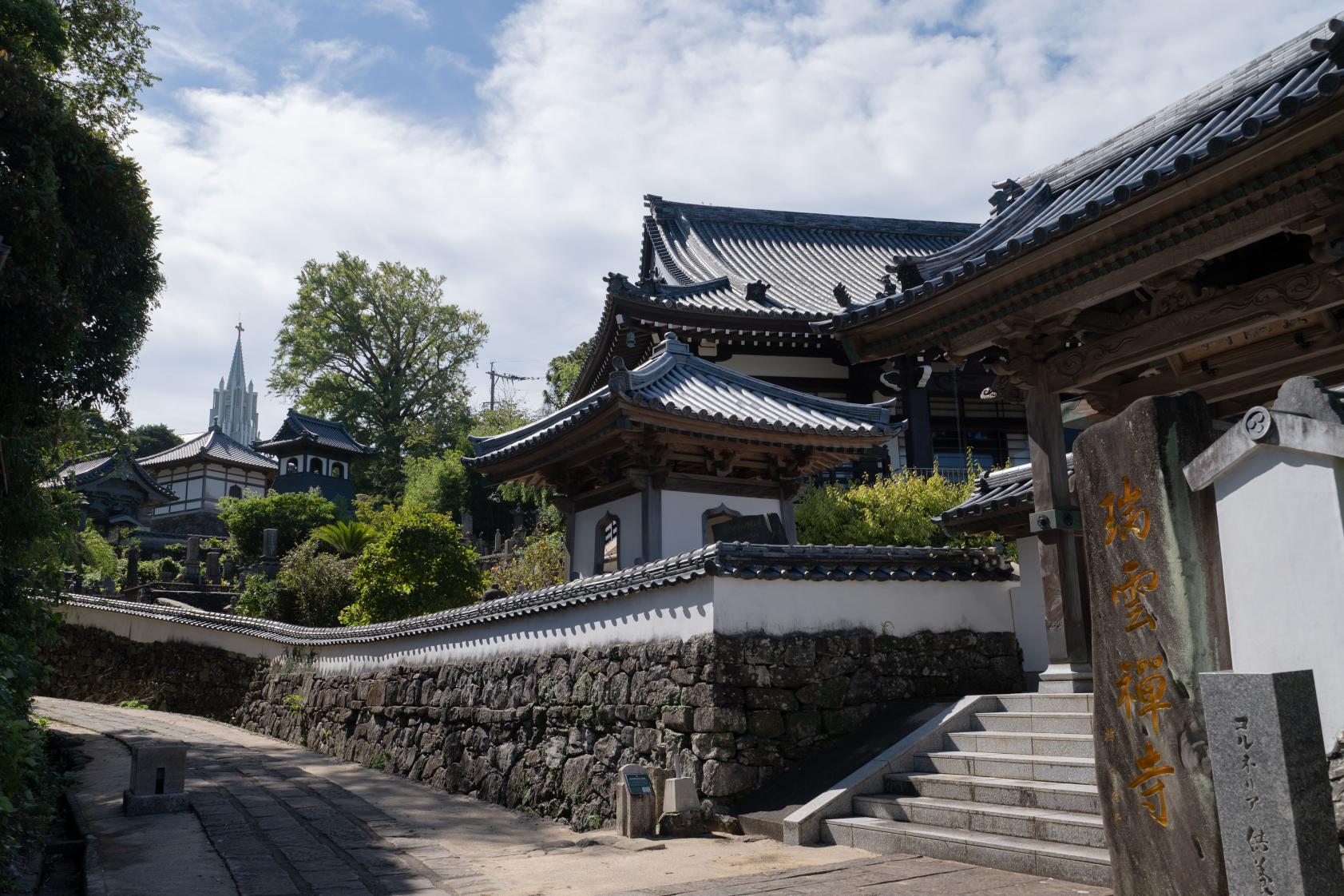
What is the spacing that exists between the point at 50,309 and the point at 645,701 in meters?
6.71

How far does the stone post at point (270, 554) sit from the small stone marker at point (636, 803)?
2228 centimetres

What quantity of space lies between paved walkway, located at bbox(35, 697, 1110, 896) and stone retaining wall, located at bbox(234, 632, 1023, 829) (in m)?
0.49

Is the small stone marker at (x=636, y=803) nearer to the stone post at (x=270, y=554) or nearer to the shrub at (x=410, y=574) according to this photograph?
the shrub at (x=410, y=574)

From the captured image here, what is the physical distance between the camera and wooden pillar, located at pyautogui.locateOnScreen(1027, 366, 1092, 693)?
7.55 metres

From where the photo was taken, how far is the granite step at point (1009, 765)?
6250 millimetres

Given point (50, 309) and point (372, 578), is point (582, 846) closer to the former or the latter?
point (50, 309)

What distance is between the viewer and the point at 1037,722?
7195mm

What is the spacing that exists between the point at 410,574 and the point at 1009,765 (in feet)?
43.6

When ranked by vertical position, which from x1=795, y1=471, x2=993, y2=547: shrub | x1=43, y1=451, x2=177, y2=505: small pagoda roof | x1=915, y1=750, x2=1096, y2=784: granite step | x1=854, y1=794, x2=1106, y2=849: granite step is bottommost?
x1=854, y1=794, x2=1106, y2=849: granite step

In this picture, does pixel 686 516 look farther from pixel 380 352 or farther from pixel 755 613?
pixel 380 352

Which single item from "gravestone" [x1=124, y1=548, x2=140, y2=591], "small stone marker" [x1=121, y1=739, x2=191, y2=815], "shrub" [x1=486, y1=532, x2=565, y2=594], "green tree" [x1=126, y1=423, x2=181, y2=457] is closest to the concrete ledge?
"small stone marker" [x1=121, y1=739, x2=191, y2=815]

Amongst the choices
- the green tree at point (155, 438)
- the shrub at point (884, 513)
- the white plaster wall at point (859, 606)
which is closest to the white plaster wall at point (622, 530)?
the shrub at point (884, 513)

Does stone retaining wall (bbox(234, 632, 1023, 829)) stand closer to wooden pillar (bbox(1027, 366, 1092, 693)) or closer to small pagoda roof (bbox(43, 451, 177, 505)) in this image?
wooden pillar (bbox(1027, 366, 1092, 693))

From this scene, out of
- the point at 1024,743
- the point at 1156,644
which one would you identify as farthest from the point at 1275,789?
the point at 1024,743
